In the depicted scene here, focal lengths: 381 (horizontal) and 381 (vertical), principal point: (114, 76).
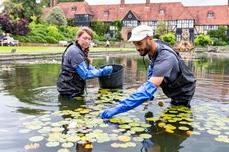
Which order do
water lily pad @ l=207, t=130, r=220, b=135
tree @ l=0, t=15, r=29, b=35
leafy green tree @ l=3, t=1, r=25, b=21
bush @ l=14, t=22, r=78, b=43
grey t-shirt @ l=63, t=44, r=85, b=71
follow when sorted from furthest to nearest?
→ leafy green tree @ l=3, t=1, r=25, b=21, bush @ l=14, t=22, r=78, b=43, tree @ l=0, t=15, r=29, b=35, grey t-shirt @ l=63, t=44, r=85, b=71, water lily pad @ l=207, t=130, r=220, b=135

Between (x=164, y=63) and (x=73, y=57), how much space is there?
251cm

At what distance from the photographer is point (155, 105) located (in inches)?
312

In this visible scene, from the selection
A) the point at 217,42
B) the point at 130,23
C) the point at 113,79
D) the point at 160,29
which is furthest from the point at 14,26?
the point at 217,42

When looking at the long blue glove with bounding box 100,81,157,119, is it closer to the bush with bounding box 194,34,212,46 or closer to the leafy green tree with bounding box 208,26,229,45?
the bush with bounding box 194,34,212,46

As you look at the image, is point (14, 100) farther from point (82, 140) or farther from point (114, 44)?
point (114, 44)

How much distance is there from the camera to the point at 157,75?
19.2ft

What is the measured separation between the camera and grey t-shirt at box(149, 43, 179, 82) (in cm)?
591

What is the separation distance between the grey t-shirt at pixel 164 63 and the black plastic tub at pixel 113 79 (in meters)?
3.02

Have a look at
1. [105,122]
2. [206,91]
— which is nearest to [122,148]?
[105,122]

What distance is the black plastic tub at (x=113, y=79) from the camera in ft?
31.0

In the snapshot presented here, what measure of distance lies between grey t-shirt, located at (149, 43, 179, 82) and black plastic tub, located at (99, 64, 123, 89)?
119 inches

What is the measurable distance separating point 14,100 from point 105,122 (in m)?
3.17

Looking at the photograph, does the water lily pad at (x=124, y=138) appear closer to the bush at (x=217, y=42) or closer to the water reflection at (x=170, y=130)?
the water reflection at (x=170, y=130)

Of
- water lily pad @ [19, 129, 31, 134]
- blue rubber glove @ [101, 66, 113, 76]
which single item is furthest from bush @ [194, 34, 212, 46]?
water lily pad @ [19, 129, 31, 134]
